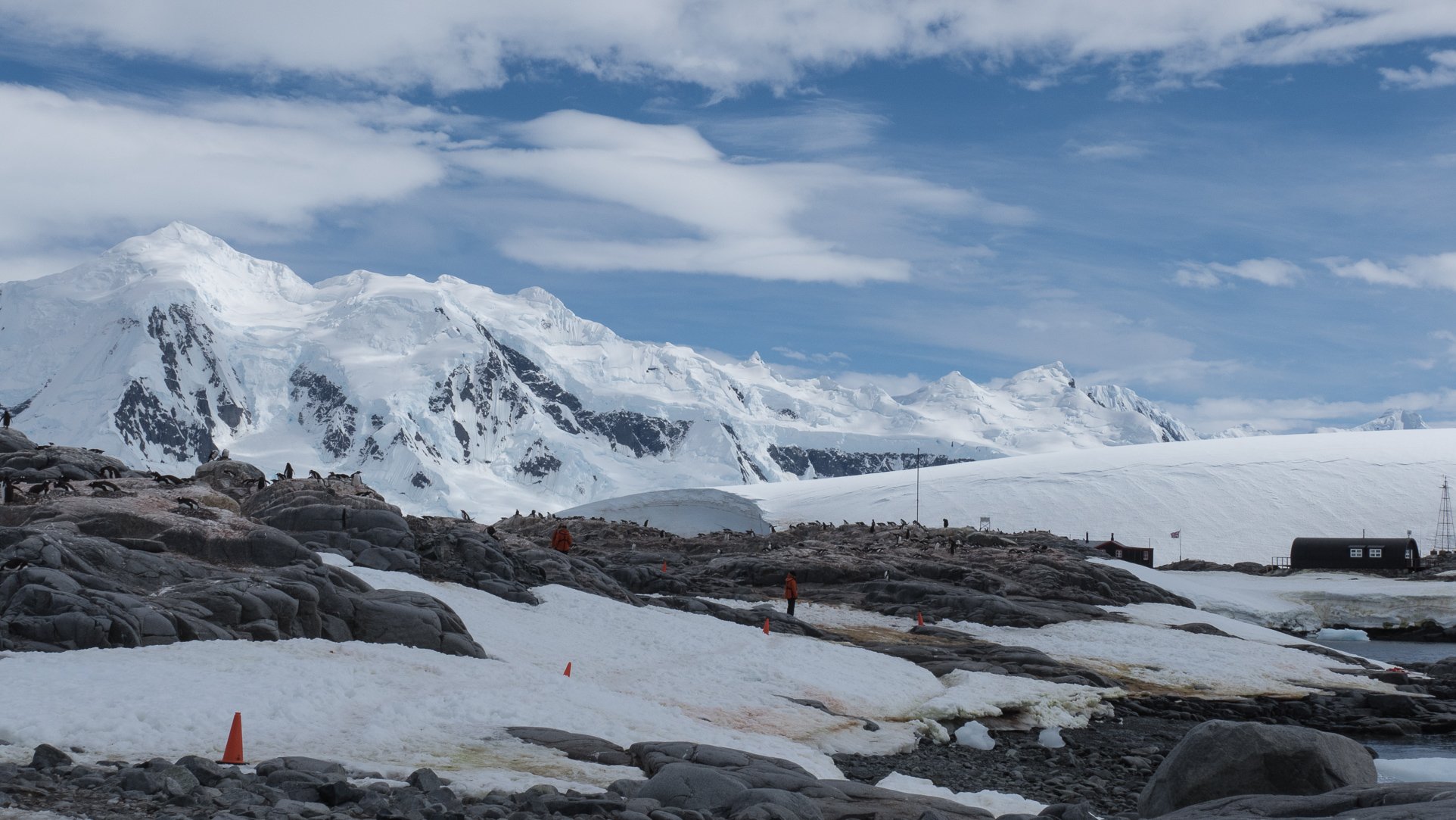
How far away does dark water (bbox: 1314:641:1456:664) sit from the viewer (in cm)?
5300

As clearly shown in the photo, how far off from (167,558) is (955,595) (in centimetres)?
3123

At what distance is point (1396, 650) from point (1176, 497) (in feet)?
183

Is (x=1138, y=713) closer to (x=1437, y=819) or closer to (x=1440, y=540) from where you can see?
(x=1437, y=819)

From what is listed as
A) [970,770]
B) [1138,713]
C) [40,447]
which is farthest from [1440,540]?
[40,447]

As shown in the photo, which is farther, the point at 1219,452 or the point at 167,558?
the point at 1219,452

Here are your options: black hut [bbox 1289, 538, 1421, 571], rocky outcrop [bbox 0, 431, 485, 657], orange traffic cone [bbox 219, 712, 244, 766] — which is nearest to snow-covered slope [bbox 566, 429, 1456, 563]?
black hut [bbox 1289, 538, 1421, 571]

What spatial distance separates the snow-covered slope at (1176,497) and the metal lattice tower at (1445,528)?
25.4 inches

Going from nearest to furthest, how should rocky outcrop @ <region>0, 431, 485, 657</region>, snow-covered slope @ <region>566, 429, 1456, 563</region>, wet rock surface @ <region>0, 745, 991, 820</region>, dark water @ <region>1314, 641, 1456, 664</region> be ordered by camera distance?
wet rock surface @ <region>0, 745, 991, 820</region> < rocky outcrop @ <region>0, 431, 485, 657</region> < dark water @ <region>1314, 641, 1456, 664</region> < snow-covered slope @ <region>566, 429, 1456, 563</region>

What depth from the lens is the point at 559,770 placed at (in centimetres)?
1536

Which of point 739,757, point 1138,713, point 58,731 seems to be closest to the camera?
point 58,731

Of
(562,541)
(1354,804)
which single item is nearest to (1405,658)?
(562,541)

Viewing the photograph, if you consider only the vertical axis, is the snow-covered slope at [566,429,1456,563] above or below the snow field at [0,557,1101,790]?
above

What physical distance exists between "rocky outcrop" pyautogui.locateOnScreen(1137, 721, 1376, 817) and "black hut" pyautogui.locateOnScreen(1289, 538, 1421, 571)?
8068cm

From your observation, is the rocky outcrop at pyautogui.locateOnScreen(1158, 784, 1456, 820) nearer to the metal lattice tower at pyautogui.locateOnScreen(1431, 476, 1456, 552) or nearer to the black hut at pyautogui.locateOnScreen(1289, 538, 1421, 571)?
the black hut at pyautogui.locateOnScreen(1289, 538, 1421, 571)
